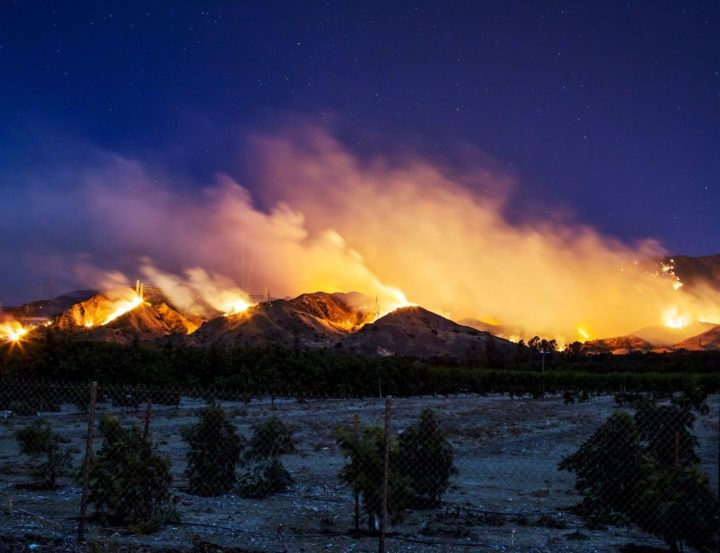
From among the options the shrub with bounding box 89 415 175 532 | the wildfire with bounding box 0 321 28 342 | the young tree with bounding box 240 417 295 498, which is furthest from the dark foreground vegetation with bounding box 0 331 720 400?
the shrub with bounding box 89 415 175 532

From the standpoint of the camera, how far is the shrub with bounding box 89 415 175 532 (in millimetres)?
10133

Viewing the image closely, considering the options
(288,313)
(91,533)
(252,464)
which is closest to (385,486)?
(91,533)

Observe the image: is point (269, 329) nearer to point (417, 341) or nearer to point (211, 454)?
point (417, 341)

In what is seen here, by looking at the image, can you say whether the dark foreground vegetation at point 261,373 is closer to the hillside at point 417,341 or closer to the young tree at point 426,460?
the young tree at point 426,460

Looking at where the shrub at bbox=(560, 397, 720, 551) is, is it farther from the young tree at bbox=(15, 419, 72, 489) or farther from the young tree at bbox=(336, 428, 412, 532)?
the young tree at bbox=(15, 419, 72, 489)

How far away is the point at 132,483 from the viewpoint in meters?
10.2

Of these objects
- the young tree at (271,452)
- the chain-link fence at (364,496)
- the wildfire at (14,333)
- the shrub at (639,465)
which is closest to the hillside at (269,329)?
the wildfire at (14,333)

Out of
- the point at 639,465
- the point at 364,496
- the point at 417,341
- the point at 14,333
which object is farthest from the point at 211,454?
the point at 417,341

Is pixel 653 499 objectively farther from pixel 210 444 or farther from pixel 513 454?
pixel 513 454

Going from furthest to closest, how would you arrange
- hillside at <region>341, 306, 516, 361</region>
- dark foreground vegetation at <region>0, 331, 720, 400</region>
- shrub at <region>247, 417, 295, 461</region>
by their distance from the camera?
1. hillside at <region>341, 306, 516, 361</region>
2. dark foreground vegetation at <region>0, 331, 720, 400</region>
3. shrub at <region>247, 417, 295, 461</region>

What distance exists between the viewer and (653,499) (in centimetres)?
927

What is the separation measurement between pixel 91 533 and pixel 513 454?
723 inches

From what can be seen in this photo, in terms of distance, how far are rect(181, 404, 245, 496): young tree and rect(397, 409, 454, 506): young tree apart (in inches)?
158

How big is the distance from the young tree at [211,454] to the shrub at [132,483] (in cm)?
296
